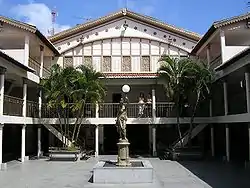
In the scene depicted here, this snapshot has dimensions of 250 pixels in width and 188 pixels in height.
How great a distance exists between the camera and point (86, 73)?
20453 mm

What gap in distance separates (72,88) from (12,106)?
357 cm

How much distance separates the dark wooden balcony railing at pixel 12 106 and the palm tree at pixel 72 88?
5.44 ft

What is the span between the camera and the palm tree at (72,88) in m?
19.7

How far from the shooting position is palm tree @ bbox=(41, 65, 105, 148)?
775 inches

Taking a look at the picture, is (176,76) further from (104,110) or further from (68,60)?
(68,60)

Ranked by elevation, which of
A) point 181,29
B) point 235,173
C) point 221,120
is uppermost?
point 181,29

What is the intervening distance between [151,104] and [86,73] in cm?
508

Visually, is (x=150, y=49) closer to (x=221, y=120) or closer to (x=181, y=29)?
(x=181, y=29)

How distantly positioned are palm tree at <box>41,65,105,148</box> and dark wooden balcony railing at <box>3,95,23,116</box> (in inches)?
65.2

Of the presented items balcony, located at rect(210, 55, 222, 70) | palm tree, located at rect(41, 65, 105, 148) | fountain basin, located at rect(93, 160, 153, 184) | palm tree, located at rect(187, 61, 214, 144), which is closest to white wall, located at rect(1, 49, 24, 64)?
palm tree, located at rect(41, 65, 105, 148)

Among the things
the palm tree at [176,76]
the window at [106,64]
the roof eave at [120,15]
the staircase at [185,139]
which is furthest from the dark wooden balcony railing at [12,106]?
the staircase at [185,139]

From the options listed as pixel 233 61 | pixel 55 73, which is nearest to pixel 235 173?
pixel 233 61

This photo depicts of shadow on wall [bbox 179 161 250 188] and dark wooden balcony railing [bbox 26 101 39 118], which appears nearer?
shadow on wall [bbox 179 161 250 188]

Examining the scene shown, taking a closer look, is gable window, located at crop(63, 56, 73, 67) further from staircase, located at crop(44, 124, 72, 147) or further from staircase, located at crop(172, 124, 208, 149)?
staircase, located at crop(172, 124, 208, 149)
